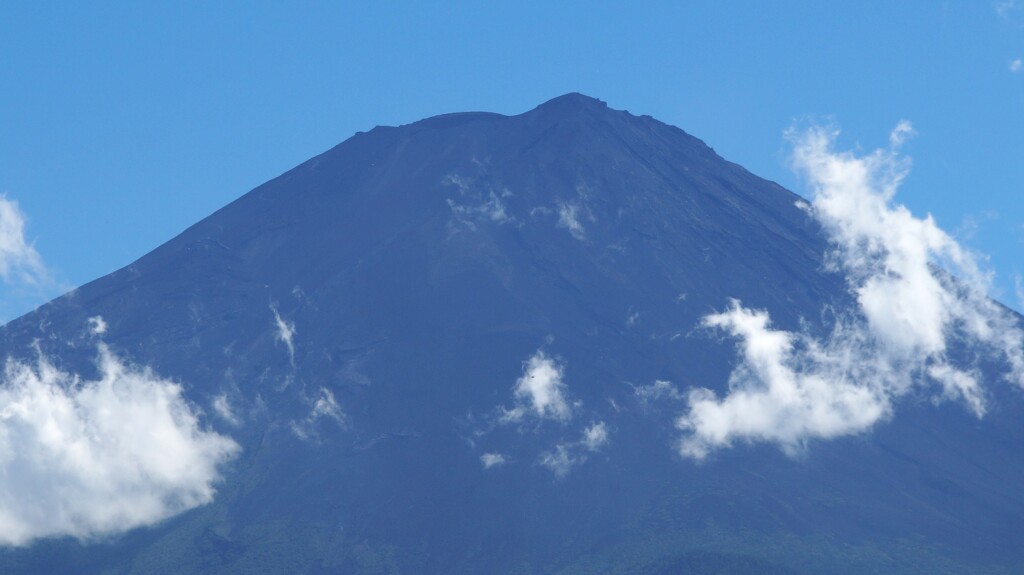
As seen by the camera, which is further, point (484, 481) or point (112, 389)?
point (112, 389)

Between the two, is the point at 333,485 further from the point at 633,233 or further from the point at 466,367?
the point at 633,233

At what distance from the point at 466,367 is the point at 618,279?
23970 mm

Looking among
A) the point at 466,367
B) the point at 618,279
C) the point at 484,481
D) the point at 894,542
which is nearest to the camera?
the point at 894,542

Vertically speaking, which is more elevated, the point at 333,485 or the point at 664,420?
the point at 664,420

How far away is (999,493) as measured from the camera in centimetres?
15975

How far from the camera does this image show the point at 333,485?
524ft

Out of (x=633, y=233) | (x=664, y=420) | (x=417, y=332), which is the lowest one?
(x=664, y=420)

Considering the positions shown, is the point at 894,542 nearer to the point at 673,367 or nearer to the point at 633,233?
the point at 673,367

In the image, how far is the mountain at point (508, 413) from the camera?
14888cm

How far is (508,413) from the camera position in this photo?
553ft

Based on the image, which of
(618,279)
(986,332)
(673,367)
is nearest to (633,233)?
(618,279)

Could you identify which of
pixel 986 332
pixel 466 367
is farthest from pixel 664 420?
pixel 986 332

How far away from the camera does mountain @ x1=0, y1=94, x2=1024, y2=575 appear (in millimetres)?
148875

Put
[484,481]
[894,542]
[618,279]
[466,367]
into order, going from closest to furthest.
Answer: [894,542] → [484,481] → [466,367] → [618,279]
